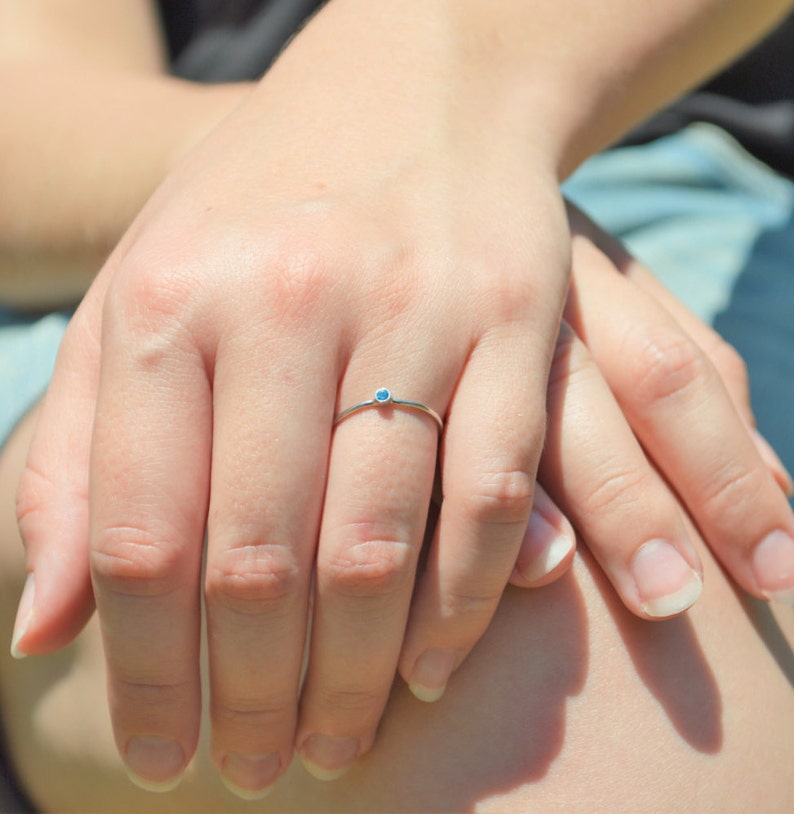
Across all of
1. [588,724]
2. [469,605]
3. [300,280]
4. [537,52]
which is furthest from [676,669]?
[537,52]

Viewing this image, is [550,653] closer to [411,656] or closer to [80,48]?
[411,656]


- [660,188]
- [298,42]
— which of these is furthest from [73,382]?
[660,188]

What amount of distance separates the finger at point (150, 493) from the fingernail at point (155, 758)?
24mm

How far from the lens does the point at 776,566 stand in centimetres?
69

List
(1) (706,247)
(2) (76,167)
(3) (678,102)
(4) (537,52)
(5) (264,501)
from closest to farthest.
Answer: (5) (264,501) < (4) (537,52) < (2) (76,167) < (1) (706,247) < (3) (678,102)

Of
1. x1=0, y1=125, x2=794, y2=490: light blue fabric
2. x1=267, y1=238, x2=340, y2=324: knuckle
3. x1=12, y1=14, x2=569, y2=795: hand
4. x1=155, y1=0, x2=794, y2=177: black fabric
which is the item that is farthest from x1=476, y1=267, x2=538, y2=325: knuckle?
x1=155, y1=0, x2=794, y2=177: black fabric

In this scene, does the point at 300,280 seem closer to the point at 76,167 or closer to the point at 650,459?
the point at 650,459

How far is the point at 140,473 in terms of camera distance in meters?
0.54

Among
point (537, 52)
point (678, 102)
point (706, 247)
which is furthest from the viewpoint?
point (678, 102)

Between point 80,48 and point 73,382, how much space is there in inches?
23.7

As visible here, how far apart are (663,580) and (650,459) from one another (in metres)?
0.13

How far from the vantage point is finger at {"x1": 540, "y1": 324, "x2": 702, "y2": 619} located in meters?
0.63

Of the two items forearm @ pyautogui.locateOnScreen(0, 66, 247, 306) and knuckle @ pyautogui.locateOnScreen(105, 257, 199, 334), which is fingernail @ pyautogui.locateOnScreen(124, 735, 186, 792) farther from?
forearm @ pyautogui.locateOnScreen(0, 66, 247, 306)

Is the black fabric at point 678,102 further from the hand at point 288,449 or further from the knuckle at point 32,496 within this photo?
the knuckle at point 32,496
